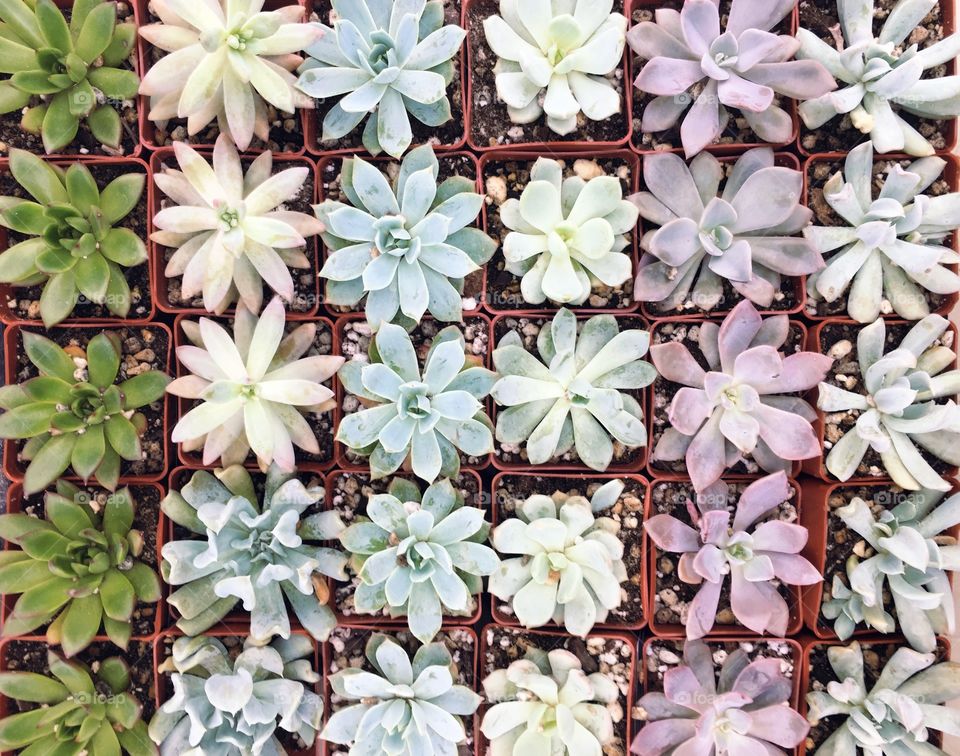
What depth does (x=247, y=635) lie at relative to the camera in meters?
1.45

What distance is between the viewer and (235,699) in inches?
51.3

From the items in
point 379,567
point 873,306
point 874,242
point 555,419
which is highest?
point 874,242

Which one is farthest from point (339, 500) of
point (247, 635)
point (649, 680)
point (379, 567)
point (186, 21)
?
point (186, 21)

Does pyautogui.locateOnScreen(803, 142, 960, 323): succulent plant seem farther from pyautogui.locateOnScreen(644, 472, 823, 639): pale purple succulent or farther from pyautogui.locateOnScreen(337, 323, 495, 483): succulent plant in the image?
pyautogui.locateOnScreen(337, 323, 495, 483): succulent plant

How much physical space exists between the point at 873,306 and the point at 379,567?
3.72ft

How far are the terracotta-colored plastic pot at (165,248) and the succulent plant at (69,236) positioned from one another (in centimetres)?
3

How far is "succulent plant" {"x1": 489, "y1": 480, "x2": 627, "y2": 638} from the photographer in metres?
1.36

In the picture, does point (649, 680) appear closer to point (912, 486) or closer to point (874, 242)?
point (912, 486)

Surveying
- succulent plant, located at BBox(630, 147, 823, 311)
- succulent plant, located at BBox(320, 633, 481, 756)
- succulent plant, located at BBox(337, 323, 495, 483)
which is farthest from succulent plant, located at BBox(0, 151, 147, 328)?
succulent plant, located at BBox(630, 147, 823, 311)

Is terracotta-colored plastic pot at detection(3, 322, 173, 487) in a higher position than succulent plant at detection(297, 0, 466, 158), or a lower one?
lower

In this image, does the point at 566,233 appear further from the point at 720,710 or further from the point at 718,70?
the point at 720,710

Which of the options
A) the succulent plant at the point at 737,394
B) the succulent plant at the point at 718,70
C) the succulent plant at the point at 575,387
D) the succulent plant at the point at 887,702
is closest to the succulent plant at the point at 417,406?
the succulent plant at the point at 575,387

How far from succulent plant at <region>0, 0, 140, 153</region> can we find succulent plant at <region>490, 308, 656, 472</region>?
959mm

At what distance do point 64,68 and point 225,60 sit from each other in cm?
35
